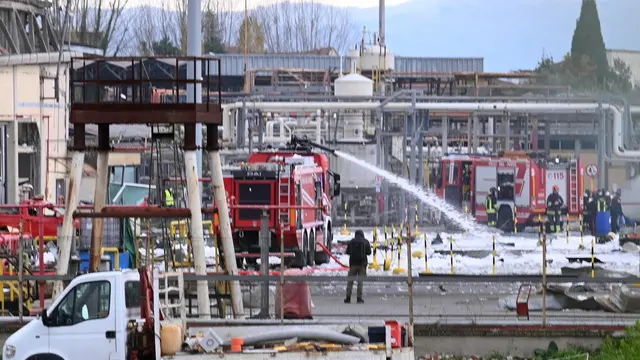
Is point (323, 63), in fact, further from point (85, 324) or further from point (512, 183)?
point (85, 324)

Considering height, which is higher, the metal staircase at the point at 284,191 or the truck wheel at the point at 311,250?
the metal staircase at the point at 284,191

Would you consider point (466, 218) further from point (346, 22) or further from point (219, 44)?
point (346, 22)

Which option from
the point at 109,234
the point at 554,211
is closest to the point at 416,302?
the point at 109,234

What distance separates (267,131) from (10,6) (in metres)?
10.9

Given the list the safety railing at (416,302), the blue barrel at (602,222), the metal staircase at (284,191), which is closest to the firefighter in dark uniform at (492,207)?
the blue barrel at (602,222)

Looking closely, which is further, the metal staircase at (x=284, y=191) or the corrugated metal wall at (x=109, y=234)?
the metal staircase at (x=284, y=191)

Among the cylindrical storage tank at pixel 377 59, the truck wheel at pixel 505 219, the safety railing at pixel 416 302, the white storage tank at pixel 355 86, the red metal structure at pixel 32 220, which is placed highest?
the cylindrical storage tank at pixel 377 59

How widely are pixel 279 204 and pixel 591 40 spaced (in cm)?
2978

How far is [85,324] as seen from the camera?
15172 millimetres

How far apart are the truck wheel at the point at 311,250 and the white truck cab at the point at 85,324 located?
14901 mm

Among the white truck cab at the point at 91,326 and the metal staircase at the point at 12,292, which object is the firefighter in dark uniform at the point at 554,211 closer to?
the metal staircase at the point at 12,292

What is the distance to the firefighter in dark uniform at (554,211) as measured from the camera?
140ft

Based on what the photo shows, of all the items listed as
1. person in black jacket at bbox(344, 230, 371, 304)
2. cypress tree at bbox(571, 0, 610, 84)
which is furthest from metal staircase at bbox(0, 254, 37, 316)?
cypress tree at bbox(571, 0, 610, 84)

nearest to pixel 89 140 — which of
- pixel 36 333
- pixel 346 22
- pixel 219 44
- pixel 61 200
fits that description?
pixel 61 200
